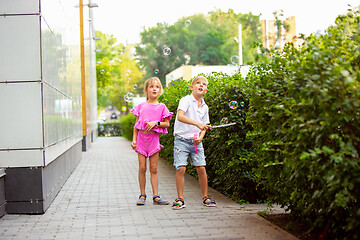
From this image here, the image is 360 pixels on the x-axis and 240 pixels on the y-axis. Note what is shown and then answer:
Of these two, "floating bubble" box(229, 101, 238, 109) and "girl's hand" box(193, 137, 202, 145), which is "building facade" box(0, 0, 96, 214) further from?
"floating bubble" box(229, 101, 238, 109)

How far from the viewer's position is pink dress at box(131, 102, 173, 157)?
22.8ft

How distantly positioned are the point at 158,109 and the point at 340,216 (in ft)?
11.6

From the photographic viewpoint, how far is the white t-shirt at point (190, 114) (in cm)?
658

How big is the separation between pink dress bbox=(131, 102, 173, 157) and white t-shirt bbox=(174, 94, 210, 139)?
0.39 metres

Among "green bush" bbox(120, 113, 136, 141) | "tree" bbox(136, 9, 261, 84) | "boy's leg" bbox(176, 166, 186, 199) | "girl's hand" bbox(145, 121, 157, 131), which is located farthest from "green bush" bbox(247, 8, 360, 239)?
"tree" bbox(136, 9, 261, 84)

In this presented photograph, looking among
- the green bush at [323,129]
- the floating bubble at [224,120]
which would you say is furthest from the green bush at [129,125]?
the green bush at [323,129]

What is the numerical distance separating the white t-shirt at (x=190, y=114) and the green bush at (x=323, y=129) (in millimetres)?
1711

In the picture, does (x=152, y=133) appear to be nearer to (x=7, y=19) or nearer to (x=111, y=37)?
(x=7, y=19)

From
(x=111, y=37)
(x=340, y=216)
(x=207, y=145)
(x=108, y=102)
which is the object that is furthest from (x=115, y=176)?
(x=111, y=37)

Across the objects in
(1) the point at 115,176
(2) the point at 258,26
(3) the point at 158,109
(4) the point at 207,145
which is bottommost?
(1) the point at 115,176

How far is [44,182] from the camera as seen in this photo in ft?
22.0

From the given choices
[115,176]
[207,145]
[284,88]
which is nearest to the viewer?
[284,88]

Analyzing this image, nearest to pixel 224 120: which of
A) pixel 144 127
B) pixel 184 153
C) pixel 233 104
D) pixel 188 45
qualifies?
pixel 233 104

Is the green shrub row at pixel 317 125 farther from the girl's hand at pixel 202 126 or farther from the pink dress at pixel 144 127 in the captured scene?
the pink dress at pixel 144 127
